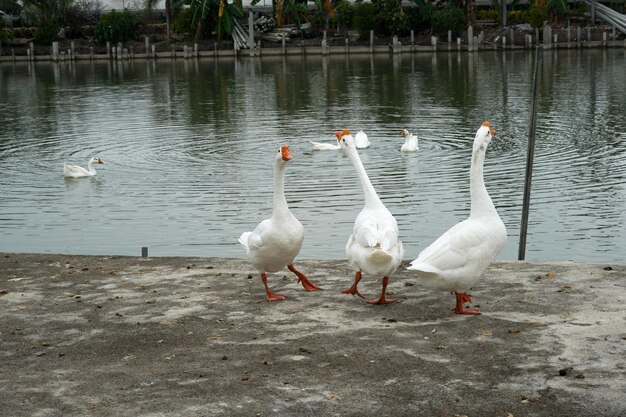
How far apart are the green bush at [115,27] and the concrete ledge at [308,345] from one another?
6193cm

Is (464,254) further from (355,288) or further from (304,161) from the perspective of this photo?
(304,161)

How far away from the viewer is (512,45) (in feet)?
204

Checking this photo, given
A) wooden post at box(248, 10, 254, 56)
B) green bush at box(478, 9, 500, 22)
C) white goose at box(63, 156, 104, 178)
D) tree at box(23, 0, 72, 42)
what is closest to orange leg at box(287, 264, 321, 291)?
white goose at box(63, 156, 104, 178)

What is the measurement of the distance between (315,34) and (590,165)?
51.3m

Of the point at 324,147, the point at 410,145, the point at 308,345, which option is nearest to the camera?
the point at 308,345

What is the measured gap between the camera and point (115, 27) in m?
69.2

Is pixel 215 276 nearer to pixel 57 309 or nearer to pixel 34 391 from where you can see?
pixel 57 309

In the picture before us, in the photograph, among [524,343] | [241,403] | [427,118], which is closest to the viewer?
[241,403]

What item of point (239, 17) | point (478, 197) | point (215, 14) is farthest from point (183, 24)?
point (478, 197)

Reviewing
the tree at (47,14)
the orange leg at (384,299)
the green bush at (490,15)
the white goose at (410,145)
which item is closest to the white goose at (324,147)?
the white goose at (410,145)

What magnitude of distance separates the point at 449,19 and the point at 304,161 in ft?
145

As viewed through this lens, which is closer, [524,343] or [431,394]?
[431,394]

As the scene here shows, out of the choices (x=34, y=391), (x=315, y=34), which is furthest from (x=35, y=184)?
(x=315, y=34)

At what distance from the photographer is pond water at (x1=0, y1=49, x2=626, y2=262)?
15172 mm
